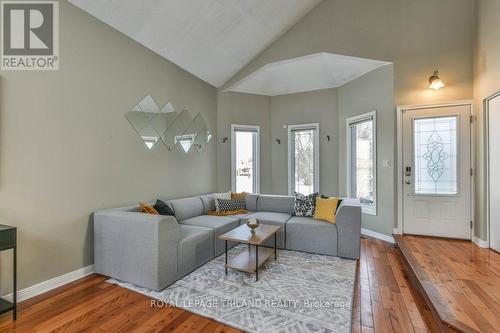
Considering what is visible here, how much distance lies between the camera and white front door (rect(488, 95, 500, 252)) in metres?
3.03

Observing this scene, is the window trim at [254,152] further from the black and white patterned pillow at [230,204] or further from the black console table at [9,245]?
the black console table at [9,245]

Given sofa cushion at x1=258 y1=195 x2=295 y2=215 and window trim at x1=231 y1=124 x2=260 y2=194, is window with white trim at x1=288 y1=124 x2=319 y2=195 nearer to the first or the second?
window trim at x1=231 y1=124 x2=260 y2=194

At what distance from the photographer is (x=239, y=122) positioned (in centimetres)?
540

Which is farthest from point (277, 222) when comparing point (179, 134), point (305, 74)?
point (305, 74)

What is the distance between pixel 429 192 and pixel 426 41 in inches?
91.4

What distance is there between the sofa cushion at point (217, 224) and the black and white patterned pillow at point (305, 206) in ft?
3.22

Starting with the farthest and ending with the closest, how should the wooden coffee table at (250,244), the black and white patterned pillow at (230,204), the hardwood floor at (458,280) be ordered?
the black and white patterned pillow at (230,204), the wooden coffee table at (250,244), the hardwood floor at (458,280)

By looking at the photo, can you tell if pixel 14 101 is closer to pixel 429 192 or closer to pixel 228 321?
pixel 228 321

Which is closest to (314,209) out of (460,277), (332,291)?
(332,291)

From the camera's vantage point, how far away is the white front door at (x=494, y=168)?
303 centimetres

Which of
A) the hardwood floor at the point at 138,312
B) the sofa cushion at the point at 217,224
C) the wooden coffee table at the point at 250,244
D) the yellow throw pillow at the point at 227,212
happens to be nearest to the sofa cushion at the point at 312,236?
the wooden coffee table at the point at 250,244

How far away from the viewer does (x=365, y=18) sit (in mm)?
4043

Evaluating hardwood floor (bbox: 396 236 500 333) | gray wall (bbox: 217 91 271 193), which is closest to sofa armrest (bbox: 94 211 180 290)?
hardwood floor (bbox: 396 236 500 333)

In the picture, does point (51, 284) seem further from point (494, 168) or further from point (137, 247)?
point (494, 168)
